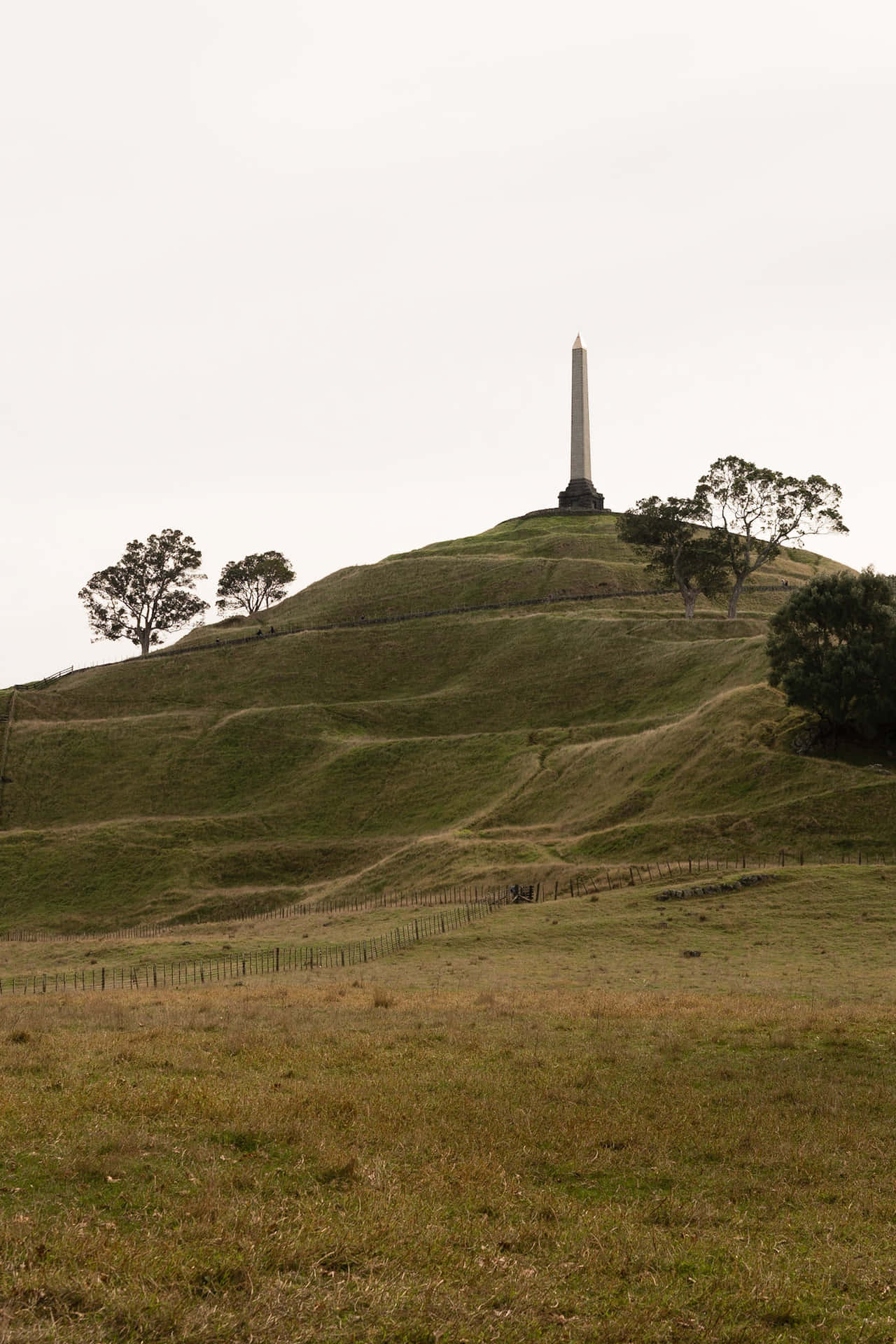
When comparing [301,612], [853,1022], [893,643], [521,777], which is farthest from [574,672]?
[853,1022]

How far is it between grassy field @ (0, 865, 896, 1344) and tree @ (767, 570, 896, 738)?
3622 cm

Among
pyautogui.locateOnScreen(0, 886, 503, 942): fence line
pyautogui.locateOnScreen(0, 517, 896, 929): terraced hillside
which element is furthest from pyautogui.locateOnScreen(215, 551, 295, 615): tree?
pyautogui.locateOnScreen(0, 886, 503, 942): fence line

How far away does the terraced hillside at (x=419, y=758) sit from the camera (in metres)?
60.0

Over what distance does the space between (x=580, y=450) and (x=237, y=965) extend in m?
119

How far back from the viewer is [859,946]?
123ft

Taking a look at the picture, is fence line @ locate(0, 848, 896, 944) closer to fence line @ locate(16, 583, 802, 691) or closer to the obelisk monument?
fence line @ locate(16, 583, 802, 691)

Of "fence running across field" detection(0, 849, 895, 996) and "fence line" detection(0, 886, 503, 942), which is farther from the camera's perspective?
"fence line" detection(0, 886, 503, 942)

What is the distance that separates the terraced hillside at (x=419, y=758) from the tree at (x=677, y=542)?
4882 millimetres

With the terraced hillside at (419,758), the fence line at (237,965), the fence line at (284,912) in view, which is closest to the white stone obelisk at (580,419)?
the terraced hillside at (419,758)

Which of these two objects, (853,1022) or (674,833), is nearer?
(853,1022)

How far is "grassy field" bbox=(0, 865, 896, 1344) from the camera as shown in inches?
370

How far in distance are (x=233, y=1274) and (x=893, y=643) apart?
5706 centimetres

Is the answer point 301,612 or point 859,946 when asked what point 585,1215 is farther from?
point 301,612

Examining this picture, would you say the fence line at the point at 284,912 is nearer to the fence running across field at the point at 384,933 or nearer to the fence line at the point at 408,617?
the fence running across field at the point at 384,933
